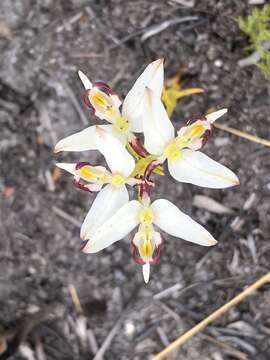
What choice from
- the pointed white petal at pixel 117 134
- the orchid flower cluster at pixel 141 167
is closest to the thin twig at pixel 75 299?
the orchid flower cluster at pixel 141 167

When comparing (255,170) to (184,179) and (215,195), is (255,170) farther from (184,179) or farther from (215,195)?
(184,179)

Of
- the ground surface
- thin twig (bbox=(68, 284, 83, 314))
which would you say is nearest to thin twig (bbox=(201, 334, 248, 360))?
the ground surface

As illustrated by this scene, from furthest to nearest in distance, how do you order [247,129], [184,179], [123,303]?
1. [123,303]
2. [247,129]
3. [184,179]

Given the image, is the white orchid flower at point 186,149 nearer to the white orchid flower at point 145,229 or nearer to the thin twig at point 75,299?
the white orchid flower at point 145,229

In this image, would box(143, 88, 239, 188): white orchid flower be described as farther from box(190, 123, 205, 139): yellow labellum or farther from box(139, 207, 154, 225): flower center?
box(139, 207, 154, 225): flower center

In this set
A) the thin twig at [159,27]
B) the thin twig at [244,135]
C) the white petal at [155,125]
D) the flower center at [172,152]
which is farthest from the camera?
the thin twig at [159,27]

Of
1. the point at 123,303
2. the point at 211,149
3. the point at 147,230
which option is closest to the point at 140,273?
the point at 123,303
